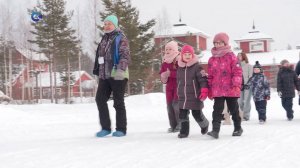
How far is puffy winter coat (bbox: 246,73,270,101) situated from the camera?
31.1 feet

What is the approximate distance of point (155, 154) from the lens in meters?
4.36

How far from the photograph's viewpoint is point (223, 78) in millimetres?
5805

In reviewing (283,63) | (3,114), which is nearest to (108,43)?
(283,63)

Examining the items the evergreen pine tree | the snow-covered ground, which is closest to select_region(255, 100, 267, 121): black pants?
the snow-covered ground

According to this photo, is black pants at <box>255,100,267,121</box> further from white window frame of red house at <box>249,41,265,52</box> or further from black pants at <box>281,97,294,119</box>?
white window frame of red house at <box>249,41,265,52</box>

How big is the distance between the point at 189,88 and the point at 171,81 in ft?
3.11

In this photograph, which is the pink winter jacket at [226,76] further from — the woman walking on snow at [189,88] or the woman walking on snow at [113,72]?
the woman walking on snow at [113,72]

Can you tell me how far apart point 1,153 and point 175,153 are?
2.02 meters

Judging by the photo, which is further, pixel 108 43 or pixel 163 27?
pixel 163 27

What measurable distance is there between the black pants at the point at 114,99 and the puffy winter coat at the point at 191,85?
2.83 feet

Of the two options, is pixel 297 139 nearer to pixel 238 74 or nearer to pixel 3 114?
pixel 238 74

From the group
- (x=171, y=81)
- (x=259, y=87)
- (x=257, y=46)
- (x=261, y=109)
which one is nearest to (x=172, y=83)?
(x=171, y=81)

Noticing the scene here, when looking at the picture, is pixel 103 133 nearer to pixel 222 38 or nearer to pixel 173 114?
pixel 173 114

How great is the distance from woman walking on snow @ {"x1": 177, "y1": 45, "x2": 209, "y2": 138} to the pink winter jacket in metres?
0.15
